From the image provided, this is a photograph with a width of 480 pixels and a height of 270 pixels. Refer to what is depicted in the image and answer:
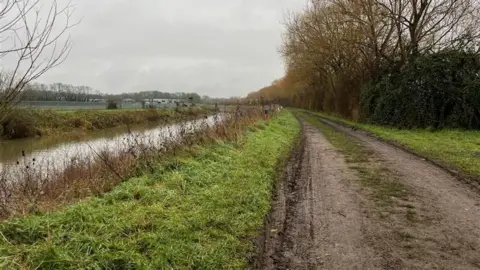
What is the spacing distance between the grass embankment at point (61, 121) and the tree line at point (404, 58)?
483 inches

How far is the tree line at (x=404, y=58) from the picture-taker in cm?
2103

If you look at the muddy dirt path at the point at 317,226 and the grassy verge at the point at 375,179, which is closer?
the muddy dirt path at the point at 317,226

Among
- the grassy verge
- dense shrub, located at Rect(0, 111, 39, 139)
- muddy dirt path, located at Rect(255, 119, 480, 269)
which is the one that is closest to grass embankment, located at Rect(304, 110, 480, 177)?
muddy dirt path, located at Rect(255, 119, 480, 269)

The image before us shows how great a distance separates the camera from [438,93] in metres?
21.5

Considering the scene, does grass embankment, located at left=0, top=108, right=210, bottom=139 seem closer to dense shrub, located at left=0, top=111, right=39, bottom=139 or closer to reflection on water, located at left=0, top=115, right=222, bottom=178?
dense shrub, located at left=0, top=111, right=39, bottom=139

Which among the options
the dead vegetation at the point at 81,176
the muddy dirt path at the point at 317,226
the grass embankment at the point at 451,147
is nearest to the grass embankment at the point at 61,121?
the dead vegetation at the point at 81,176

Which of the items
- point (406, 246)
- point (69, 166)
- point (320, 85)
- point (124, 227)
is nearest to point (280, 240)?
point (406, 246)

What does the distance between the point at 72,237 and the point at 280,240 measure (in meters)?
2.63

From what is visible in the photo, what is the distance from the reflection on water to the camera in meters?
11.9

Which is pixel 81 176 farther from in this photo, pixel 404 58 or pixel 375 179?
pixel 404 58

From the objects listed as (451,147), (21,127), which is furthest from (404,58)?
(21,127)

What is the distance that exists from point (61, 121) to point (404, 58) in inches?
1113

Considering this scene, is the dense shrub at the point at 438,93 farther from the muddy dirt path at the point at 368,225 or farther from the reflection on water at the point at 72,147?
the muddy dirt path at the point at 368,225

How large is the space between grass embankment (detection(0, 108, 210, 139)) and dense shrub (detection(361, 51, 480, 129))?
1232 cm
